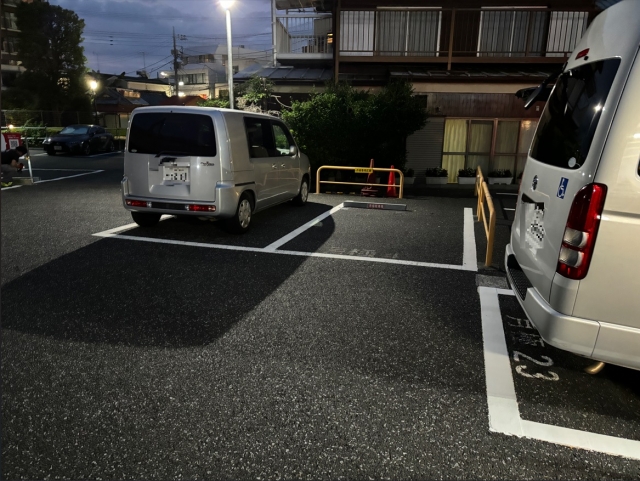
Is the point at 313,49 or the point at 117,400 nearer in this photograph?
the point at 117,400

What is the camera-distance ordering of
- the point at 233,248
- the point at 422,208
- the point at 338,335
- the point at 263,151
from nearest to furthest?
the point at 338,335
the point at 233,248
the point at 263,151
the point at 422,208

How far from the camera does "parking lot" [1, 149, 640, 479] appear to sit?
7.68 ft

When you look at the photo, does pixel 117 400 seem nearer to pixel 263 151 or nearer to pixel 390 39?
pixel 263 151

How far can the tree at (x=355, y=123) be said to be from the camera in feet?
38.7

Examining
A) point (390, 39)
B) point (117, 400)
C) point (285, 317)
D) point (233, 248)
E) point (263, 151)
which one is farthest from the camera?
point (390, 39)

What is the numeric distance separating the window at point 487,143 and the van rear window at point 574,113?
11071 millimetres

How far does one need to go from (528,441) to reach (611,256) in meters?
1.09

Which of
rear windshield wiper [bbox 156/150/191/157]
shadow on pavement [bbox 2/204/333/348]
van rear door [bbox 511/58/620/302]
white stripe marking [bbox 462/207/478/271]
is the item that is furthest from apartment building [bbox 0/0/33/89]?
van rear door [bbox 511/58/620/302]

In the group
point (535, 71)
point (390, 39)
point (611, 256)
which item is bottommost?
point (611, 256)

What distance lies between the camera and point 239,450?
238 cm

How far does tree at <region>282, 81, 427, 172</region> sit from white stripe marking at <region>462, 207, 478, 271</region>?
394 cm

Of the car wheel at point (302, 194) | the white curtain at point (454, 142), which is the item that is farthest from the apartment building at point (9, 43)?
the car wheel at point (302, 194)

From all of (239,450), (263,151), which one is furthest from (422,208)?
(239,450)

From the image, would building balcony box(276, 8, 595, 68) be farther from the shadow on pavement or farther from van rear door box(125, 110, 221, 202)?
the shadow on pavement
